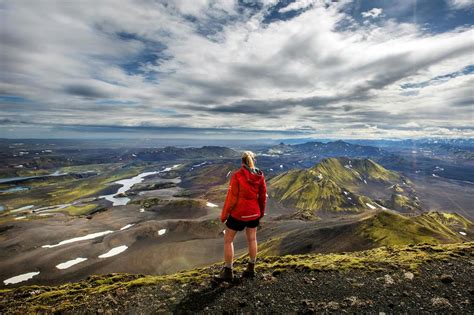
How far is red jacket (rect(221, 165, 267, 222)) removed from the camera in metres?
11.5

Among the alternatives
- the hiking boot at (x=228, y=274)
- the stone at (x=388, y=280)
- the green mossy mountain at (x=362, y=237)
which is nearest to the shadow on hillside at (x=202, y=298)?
the hiking boot at (x=228, y=274)

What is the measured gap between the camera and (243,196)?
11555 millimetres

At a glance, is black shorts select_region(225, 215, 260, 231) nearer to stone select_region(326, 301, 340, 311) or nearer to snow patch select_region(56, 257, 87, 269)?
stone select_region(326, 301, 340, 311)

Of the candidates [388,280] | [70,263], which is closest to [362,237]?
[388,280]

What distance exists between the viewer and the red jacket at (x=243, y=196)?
11.5 metres

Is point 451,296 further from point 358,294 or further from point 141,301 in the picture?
point 141,301

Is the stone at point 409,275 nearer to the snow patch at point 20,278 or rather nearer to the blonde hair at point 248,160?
the blonde hair at point 248,160

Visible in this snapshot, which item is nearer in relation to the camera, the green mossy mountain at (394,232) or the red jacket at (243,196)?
the red jacket at (243,196)

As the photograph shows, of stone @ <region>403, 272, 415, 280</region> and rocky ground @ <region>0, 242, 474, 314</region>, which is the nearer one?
rocky ground @ <region>0, 242, 474, 314</region>

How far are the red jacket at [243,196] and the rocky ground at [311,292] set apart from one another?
333cm

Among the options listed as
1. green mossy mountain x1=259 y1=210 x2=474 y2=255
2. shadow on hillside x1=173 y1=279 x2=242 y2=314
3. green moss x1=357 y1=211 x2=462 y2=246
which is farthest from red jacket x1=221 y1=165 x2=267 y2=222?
green moss x1=357 y1=211 x2=462 y2=246

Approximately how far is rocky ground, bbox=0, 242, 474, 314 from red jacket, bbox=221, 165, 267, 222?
333cm

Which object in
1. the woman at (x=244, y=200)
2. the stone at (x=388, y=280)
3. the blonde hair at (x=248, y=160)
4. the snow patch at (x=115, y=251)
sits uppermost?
the blonde hair at (x=248, y=160)

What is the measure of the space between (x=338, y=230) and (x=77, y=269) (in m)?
83.9
